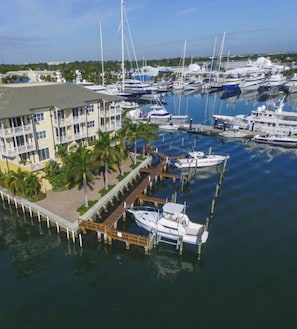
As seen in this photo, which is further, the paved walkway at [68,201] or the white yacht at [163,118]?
the white yacht at [163,118]

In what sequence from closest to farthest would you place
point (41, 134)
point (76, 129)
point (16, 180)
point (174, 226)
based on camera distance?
point (174, 226)
point (16, 180)
point (41, 134)
point (76, 129)

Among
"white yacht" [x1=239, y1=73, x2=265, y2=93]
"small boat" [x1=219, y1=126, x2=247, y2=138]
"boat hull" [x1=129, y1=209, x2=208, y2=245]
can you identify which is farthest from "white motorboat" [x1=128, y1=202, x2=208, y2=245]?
"white yacht" [x1=239, y1=73, x2=265, y2=93]

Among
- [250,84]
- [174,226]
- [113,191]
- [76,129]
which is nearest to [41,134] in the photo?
[76,129]

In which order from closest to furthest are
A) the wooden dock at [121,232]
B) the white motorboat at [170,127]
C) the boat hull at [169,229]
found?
the wooden dock at [121,232], the boat hull at [169,229], the white motorboat at [170,127]

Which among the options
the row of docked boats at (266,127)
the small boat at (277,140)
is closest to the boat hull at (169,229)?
the small boat at (277,140)

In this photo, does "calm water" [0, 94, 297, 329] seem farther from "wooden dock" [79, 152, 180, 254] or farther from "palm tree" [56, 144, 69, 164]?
"palm tree" [56, 144, 69, 164]

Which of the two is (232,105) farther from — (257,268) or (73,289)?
(73,289)

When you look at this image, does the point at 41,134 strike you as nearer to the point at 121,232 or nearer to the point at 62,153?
the point at 62,153

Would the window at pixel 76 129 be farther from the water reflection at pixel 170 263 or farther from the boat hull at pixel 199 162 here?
the water reflection at pixel 170 263
